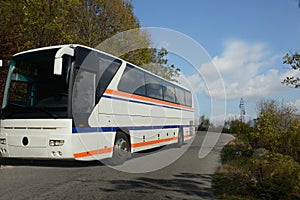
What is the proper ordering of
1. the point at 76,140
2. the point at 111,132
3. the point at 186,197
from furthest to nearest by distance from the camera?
the point at 111,132 → the point at 76,140 → the point at 186,197

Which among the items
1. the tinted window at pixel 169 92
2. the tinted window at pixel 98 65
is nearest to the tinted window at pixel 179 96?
the tinted window at pixel 169 92

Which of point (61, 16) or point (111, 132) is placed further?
point (61, 16)

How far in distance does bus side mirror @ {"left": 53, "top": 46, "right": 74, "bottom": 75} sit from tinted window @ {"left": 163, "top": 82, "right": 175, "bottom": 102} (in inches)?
281

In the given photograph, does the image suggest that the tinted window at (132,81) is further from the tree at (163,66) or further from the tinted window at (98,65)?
the tree at (163,66)

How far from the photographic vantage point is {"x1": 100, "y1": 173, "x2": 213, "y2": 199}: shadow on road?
5.74 m

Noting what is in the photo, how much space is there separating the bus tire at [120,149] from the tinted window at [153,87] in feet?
8.71

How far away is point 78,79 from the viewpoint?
291 inches

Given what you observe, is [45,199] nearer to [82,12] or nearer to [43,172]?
[43,172]

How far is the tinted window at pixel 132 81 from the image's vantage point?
9.46 metres

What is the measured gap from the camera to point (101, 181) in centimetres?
674

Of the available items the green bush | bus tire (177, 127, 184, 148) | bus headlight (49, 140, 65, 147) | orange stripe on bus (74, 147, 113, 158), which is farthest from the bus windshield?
bus tire (177, 127, 184, 148)

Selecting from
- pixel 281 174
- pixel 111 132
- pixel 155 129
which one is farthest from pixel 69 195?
pixel 155 129

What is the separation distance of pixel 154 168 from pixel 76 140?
2.78 meters

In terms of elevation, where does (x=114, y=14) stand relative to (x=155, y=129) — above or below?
above
